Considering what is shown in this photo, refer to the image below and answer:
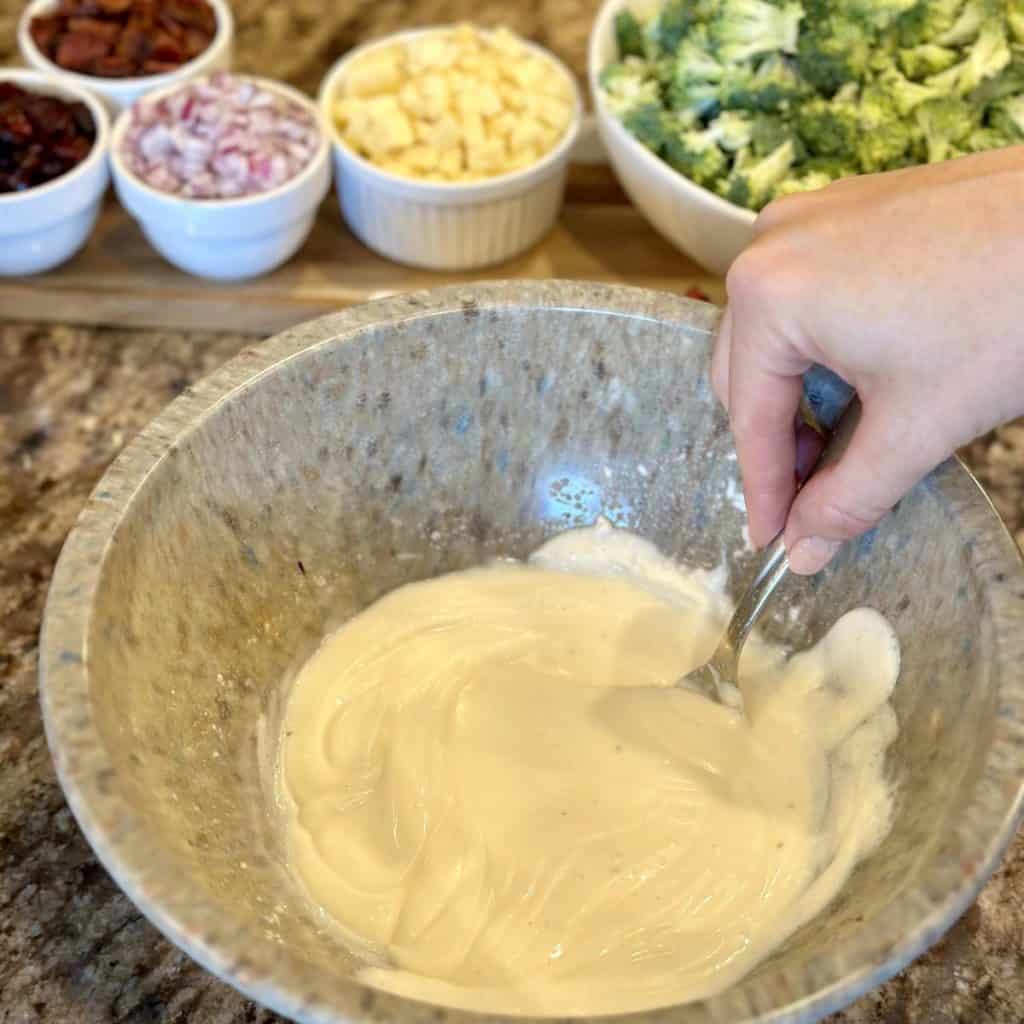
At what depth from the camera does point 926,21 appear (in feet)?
4.26

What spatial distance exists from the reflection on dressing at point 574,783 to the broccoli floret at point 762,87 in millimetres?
529

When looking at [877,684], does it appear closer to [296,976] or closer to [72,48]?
[296,976]

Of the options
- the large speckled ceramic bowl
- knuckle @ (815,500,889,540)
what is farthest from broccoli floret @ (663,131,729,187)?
knuckle @ (815,500,889,540)

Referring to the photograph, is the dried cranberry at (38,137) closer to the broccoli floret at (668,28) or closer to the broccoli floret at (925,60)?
the broccoli floret at (668,28)

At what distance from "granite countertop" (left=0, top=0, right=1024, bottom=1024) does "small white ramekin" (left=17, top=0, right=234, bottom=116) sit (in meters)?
0.29

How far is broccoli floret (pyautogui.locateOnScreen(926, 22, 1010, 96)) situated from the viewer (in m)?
1.27

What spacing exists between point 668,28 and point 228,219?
530 mm

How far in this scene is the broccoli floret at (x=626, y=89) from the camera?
134 cm

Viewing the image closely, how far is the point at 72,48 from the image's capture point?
4.84 feet

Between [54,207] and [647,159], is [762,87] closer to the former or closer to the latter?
[647,159]

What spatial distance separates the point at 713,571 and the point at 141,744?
20.8 inches

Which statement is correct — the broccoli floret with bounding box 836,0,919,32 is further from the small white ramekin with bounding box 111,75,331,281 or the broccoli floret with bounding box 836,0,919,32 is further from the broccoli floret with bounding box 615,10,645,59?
the small white ramekin with bounding box 111,75,331,281

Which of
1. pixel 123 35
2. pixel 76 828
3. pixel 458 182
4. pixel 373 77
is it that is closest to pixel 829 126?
pixel 458 182

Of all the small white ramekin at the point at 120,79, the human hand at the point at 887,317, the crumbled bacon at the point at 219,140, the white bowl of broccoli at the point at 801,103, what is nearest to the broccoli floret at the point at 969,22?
the white bowl of broccoli at the point at 801,103
